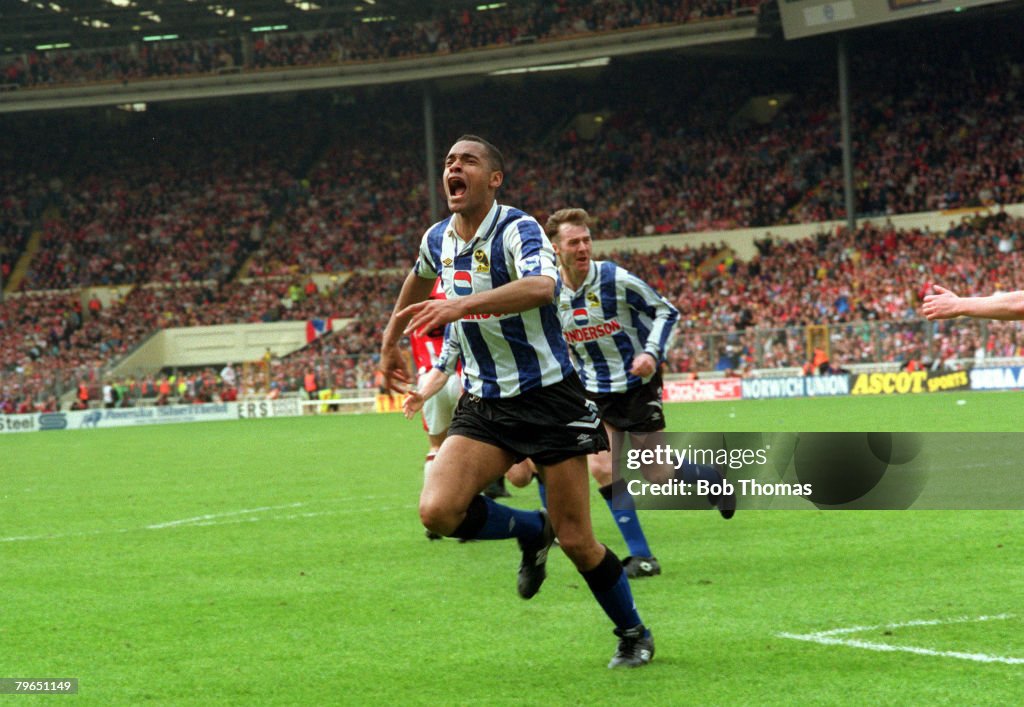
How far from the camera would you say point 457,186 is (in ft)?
18.5

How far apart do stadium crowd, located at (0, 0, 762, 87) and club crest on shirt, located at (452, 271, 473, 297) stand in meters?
39.7

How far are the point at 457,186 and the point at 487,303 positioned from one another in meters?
0.84

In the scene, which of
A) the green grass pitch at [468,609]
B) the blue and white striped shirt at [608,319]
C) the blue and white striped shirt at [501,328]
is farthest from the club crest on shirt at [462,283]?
the blue and white striped shirt at [608,319]

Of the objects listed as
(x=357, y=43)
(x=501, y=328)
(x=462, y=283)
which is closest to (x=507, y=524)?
(x=501, y=328)

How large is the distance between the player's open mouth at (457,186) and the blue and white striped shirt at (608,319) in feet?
9.68

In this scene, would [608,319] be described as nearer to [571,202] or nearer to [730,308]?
[730,308]

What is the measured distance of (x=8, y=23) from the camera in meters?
49.9

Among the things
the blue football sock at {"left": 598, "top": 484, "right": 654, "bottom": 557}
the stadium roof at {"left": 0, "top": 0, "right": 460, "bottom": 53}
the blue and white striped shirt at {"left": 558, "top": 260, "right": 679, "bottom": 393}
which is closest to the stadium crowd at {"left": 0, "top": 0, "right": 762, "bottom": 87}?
the stadium roof at {"left": 0, "top": 0, "right": 460, "bottom": 53}

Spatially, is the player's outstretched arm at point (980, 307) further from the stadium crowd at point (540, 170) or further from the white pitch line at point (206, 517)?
the stadium crowd at point (540, 170)

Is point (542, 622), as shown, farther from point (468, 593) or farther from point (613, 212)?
point (613, 212)

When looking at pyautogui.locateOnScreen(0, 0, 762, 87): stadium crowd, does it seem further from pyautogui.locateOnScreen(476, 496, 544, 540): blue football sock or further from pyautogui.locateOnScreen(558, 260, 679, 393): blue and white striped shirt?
pyautogui.locateOnScreen(476, 496, 544, 540): blue football sock

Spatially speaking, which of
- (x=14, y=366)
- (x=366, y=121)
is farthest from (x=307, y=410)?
(x=366, y=121)

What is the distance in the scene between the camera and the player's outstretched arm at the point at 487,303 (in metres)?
4.83

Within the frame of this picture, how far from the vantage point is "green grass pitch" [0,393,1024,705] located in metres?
5.23
